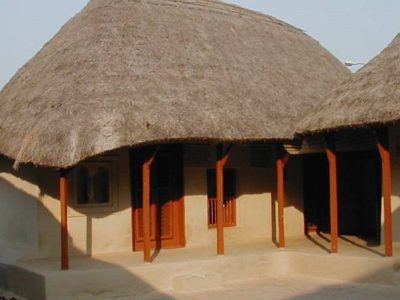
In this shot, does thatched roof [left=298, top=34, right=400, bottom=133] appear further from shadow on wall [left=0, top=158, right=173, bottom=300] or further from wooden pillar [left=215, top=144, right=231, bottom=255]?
shadow on wall [left=0, top=158, right=173, bottom=300]

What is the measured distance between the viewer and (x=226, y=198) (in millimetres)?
13859

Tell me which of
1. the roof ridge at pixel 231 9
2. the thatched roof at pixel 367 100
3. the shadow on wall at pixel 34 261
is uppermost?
the roof ridge at pixel 231 9

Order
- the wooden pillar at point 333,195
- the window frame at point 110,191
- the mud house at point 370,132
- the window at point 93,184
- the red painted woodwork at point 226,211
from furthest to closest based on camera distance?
the red painted woodwork at point 226,211 → the window at point 93,184 → the window frame at point 110,191 → the wooden pillar at point 333,195 → the mud house at point 370,132

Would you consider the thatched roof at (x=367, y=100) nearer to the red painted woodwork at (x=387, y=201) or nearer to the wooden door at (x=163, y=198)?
the red painted woodwork at (x=387, y=201)

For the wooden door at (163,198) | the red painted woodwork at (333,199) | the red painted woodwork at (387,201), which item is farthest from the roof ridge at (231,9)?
the red painted woodwork at (387,201)

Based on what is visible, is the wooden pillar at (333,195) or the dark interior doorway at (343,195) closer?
the wooden pillar at (333,195)

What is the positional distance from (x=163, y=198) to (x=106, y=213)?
130 cm

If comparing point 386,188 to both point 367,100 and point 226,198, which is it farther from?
point 226,198

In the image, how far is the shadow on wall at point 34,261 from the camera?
9906 millimetres

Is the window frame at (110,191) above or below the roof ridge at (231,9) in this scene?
below

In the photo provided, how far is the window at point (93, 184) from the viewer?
11.9m

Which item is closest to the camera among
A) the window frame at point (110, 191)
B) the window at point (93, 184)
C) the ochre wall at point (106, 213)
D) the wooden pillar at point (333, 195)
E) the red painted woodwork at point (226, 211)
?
the ochre wall at point (106, 213)

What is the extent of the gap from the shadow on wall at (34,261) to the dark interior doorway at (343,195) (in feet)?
19.3

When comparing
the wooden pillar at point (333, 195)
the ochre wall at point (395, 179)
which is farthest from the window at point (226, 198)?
the ochre wall at point (395, 179)
